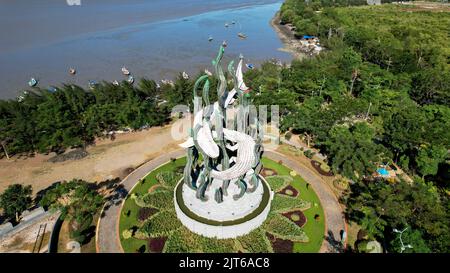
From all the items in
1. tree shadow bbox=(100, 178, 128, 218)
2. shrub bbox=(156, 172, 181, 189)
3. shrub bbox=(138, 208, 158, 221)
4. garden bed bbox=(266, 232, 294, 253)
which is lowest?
garden bed bbox=(266, 232, 294, 253)

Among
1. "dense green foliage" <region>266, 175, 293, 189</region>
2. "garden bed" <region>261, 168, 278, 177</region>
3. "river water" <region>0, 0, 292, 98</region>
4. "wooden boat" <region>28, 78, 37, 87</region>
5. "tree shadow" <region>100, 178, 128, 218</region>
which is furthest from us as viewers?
"river water" <region>0, 0, 292, 98</region>

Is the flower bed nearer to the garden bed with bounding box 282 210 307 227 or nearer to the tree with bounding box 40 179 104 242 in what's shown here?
the tree with bounding box 40 179 104 242

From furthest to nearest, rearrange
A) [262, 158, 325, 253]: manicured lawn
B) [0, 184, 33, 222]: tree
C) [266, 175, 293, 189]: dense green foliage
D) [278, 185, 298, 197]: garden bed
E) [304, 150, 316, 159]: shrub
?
1. [304, 150, 316, 159]: shrub
2. [266, 175, 293, 189]: dense green foliage
3. [278, 185, 298, 197]: garden bed
4. [0, 184, 33, 222]: tree
5. [262, 158, 325, 253]: manicured lawn

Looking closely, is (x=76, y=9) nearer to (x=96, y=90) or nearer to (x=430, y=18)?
(x=96, y=90)

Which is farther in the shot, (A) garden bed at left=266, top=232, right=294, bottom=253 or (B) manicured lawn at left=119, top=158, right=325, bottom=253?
(B) manicured lawn at left=119, top=158, right=325, bottom=253

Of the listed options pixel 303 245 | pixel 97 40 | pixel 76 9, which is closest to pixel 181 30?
pixel 97 40

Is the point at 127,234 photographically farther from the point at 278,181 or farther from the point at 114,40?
the point at 114,40

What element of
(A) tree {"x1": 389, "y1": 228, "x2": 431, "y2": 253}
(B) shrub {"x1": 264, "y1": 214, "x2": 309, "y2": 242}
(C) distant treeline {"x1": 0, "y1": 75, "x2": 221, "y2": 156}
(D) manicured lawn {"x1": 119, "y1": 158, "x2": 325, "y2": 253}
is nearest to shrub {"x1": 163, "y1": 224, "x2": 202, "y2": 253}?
(D) manicured lawn {"x1": 119, "y1": 158, "x2": 325, "y2": 253}
